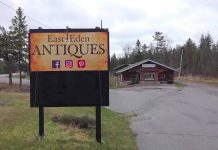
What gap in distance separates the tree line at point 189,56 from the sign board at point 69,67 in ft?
372

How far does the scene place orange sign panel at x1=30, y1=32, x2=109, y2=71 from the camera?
37.3 feet

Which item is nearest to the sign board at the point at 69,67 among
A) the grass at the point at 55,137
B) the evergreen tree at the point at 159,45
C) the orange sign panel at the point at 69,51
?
the orange sign panel at the point at 69,51

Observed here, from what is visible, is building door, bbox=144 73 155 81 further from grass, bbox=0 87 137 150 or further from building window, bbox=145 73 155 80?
grass, bbox=0 87 137 150

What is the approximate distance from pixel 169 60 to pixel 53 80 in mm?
153214

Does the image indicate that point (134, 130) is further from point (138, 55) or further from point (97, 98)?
point (138, 55)

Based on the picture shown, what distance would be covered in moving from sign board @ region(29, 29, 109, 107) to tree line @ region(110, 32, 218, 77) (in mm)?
113326

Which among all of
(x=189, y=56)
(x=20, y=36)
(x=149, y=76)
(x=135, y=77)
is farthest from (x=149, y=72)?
(x=189, y=56)

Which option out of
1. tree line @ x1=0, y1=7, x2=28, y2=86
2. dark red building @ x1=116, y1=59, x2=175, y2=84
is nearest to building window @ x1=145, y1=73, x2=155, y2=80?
dark red building @ x1=116, y1=59, x2=175, y2=84

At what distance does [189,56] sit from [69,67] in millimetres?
138859

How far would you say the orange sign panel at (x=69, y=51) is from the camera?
37.3ft

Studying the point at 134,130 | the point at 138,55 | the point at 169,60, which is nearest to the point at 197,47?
the point at 169,60

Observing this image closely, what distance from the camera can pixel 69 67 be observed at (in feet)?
37.5

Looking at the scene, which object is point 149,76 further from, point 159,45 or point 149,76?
point 159,45

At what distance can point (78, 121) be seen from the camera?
47.9ft
